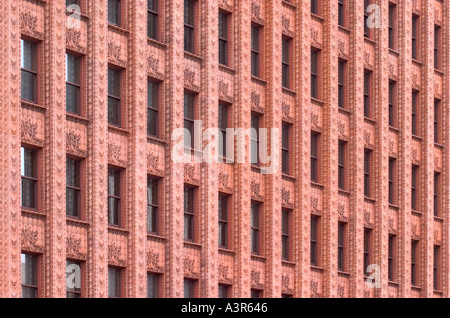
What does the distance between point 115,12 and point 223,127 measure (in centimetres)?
651

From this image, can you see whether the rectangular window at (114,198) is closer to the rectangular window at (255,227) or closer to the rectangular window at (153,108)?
the rectangular window at (153,108)

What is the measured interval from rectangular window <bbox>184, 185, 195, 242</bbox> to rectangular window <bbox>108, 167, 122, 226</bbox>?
330cm

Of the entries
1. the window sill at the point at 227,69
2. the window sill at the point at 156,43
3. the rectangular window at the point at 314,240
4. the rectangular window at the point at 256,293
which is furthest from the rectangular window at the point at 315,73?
the window sill at the point at 156,43

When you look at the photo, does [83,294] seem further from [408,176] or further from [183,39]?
[408,176]

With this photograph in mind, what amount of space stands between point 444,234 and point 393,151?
217 inches

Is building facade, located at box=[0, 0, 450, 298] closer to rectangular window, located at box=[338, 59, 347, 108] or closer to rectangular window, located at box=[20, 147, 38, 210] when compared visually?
rectangular window, located at box=[20, 147, 38, 210]

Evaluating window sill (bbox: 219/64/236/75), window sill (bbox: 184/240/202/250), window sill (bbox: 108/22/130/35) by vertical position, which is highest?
window sill (bbox: 108/22/130/35)

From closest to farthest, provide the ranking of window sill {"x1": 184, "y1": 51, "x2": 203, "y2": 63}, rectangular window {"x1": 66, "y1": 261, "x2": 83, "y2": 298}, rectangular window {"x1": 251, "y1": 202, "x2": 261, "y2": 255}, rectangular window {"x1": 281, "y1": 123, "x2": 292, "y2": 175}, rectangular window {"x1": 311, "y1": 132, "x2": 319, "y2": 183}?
rectangular window {"x1": 66, "y1": 261, "x2": 83, "y2": 298}, window sill {"x1": 184, "y1": 51, "x2": 203, "y2": 63}, rectangular window {"x1": 251, "y1": 202, "x2": 261, "y2": 255}, rectangular window {"x1": 281, "y1": 123, "x2": 292, "y2": 175}, rectangular window {"x1": 311, "y1": 132, "x2": 319, "y2": 183}

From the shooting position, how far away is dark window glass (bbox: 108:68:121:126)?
4941 centimetres

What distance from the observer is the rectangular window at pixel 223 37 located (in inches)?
2142

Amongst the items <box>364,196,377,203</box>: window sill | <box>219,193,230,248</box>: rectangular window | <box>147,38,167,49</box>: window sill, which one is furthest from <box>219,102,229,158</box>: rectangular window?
<box>364,196,377,203</box>: window sill

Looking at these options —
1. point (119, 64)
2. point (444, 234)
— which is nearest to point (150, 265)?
point (119, 64)

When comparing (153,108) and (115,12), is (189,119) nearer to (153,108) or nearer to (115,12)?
(153,108)

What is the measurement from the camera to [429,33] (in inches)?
2606
